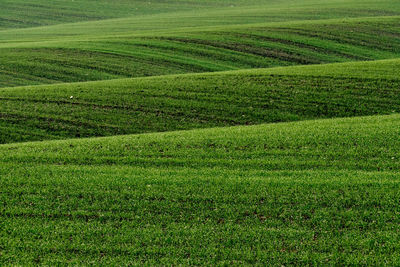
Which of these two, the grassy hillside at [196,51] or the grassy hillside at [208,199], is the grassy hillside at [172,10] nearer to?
the grassy hillside at [196,51]

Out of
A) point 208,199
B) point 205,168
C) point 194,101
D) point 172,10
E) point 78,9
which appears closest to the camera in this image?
point 208,199

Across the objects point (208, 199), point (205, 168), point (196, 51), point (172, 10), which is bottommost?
point (208, 199)

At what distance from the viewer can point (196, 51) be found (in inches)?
1499

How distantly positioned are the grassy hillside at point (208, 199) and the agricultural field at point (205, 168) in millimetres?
41

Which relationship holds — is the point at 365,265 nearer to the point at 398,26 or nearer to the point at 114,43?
the point at 114,43

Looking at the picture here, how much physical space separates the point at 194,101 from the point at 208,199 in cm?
1170

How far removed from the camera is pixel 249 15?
6044 cm

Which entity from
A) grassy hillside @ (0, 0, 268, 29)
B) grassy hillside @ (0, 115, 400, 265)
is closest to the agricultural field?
grassy hillside @ (0, 115, 400, 265)

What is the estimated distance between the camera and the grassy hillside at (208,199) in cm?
956

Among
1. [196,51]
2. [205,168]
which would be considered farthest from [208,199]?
[196,51]

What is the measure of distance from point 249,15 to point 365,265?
180 ft

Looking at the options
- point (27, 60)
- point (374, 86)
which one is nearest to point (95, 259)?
point (374, 86)

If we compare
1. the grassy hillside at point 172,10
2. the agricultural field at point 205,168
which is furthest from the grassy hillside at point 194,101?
the grassy hillside at point 172,10

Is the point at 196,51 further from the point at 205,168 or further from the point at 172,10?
the point at 172,10
